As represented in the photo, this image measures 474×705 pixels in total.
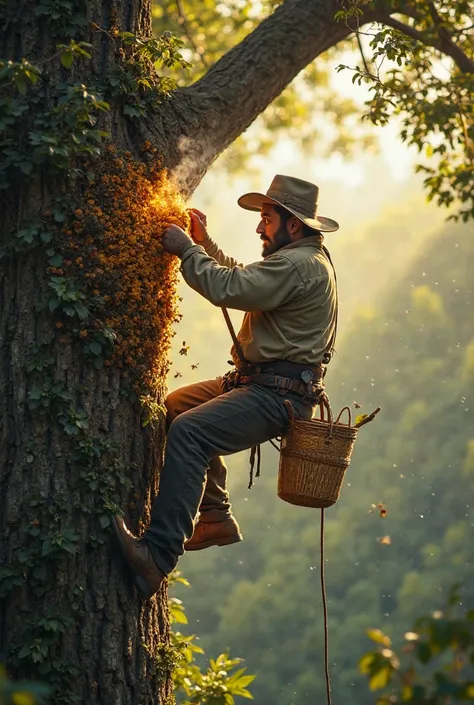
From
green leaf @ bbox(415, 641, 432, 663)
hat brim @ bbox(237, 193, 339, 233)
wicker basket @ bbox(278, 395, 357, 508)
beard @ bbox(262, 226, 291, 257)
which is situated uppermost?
hat brim @ bbox(237, 193, 339, 233)

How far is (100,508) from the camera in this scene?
4332mm

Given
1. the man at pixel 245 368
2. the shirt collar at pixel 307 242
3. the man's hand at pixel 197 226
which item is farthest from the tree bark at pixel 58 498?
the shirt collar at pixel 307 242

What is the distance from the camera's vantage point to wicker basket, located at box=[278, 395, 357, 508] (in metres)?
4.80

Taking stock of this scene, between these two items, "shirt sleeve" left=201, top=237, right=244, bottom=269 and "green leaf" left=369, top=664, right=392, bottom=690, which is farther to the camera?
"shirt sleeve" left=201, top=237, right=244, bottom=269

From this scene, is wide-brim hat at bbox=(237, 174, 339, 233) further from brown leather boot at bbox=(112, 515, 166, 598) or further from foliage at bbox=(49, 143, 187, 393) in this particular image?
brown leather boot at bbox=(112, 515, 166, 598)

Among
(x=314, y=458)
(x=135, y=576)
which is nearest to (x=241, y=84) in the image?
(x=314, y=458)

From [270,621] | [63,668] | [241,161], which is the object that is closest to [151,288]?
[63,668]

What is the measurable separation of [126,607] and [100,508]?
0.44m

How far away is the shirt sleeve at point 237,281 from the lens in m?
4.62

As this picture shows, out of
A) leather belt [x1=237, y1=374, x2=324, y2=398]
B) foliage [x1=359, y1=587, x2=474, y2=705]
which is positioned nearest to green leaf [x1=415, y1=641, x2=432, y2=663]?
foliage [x1=359, y1=587, x2=474, y2=705]

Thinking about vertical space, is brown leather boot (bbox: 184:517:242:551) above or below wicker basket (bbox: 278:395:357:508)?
below

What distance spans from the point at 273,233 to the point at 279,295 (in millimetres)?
485

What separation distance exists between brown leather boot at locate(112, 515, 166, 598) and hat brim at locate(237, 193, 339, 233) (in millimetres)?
1661

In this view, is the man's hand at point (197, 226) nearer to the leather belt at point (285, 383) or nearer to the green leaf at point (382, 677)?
the leather belt at point (285, 383)
